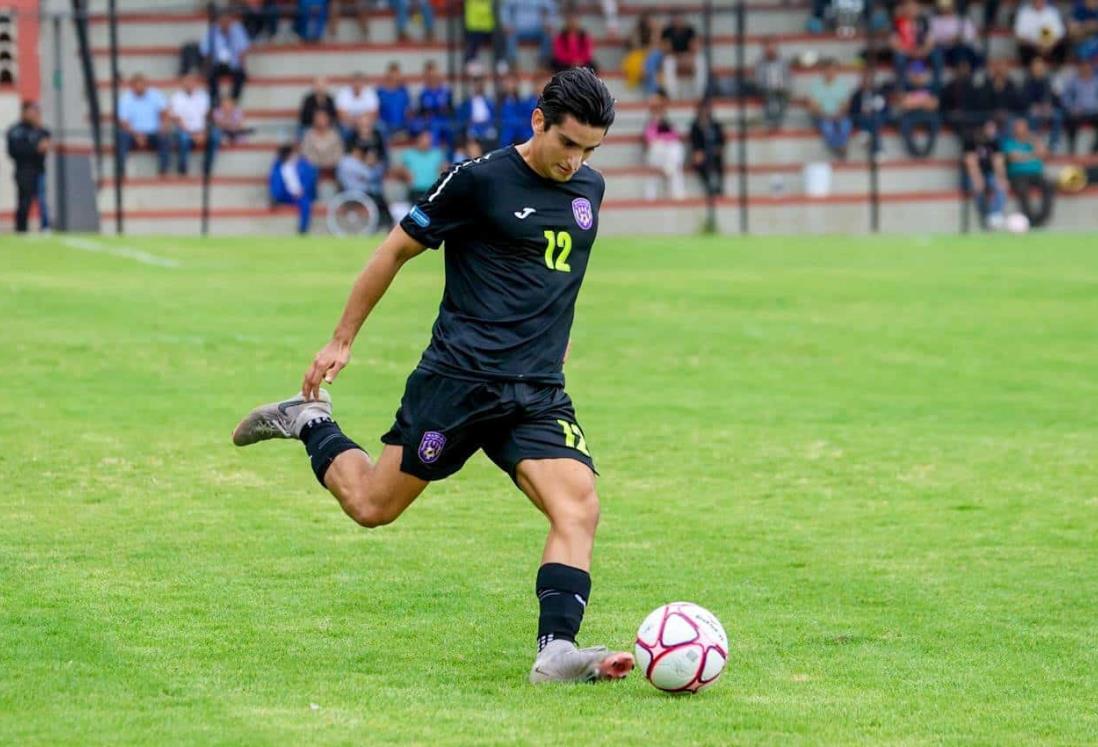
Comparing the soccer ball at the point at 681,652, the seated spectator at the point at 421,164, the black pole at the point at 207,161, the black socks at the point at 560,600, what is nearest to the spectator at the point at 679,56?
the seated spectator at the point at 421,164

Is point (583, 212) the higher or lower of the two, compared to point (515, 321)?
higher

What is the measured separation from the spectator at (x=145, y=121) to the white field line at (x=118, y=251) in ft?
15.8

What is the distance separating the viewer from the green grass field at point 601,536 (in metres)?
5.72

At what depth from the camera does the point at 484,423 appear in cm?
637

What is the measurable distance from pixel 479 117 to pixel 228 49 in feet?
15.2

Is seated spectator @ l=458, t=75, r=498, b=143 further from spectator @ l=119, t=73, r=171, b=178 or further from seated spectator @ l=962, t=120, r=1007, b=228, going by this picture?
seated spectator @ l=962, t=120, r=1007, b=228

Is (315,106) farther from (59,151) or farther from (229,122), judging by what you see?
(59,151)

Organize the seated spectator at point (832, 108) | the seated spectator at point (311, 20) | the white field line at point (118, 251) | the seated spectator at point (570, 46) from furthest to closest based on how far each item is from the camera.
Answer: the seated spectator at point (311, 20)
the seated spectator at point (832, 108)
the seated spectator at point (570, 46)
the white field line at point (118, 251)

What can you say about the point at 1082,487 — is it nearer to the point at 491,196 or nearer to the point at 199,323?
the point at 491,196

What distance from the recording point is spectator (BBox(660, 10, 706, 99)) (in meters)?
32.9

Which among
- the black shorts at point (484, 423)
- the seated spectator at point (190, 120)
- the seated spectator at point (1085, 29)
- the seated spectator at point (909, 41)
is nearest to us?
the black shorts at point (484, 423)

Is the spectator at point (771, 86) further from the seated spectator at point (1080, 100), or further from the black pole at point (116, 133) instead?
the black pole at point (116, 133)

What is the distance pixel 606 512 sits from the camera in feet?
30.8

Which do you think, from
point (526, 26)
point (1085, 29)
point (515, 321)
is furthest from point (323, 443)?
point (1085, 29)
